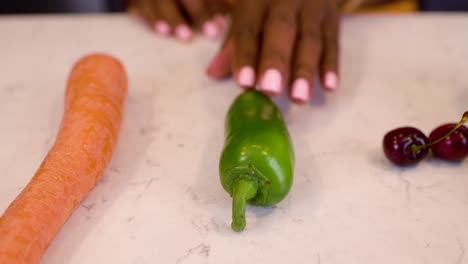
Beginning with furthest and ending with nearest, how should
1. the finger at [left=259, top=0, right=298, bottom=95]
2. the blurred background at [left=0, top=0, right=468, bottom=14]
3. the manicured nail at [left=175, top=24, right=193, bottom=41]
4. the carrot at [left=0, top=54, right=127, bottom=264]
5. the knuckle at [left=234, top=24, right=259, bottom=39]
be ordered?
the blurred background at [left=0, top=0, right=468, bottom=14] → the manicured nail at [left=175, top=24, right=193, bottom=41] → the knuckle at [left=234, top=24, right=259, bottom=39] → the finger at [left=259, top=0, right=298, bottom=95] → the carrot at [left=0, top=54, right=127, bottom=264]

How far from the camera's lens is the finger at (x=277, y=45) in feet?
3.04

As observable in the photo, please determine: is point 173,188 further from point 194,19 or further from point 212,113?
point 194,19

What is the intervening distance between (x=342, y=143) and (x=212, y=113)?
0.23 m

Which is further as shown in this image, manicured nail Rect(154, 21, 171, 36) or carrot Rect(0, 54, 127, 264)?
manicured nail Rect(154, 21, 171, 36)

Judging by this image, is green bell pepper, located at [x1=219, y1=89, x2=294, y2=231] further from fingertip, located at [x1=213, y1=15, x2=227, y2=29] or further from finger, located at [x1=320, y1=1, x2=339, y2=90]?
fingertip, located at [x1=213, y1=15, x2=227, y2=29]

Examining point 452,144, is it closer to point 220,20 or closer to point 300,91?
point 300,91

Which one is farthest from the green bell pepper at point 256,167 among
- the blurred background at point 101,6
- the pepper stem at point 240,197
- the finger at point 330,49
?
the blurred background at point 101,6

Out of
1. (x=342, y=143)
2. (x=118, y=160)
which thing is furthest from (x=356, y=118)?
(x=118, y=160)

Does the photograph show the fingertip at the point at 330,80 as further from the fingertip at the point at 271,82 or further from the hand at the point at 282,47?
the fingertip at the point at 271,82

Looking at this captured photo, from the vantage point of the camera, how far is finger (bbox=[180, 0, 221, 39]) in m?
1.25

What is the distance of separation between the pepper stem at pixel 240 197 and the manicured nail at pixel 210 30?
0.58 m

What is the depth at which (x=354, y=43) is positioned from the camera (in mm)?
1191

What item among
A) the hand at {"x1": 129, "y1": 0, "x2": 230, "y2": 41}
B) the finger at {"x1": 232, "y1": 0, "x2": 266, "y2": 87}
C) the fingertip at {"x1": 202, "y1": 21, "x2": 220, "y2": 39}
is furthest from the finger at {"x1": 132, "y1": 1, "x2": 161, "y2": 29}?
the finger at {"x1": 232, "y1": 0, "x2": 266, "y2": 87}

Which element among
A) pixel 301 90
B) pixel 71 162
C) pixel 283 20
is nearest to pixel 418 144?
pixel 301 90
